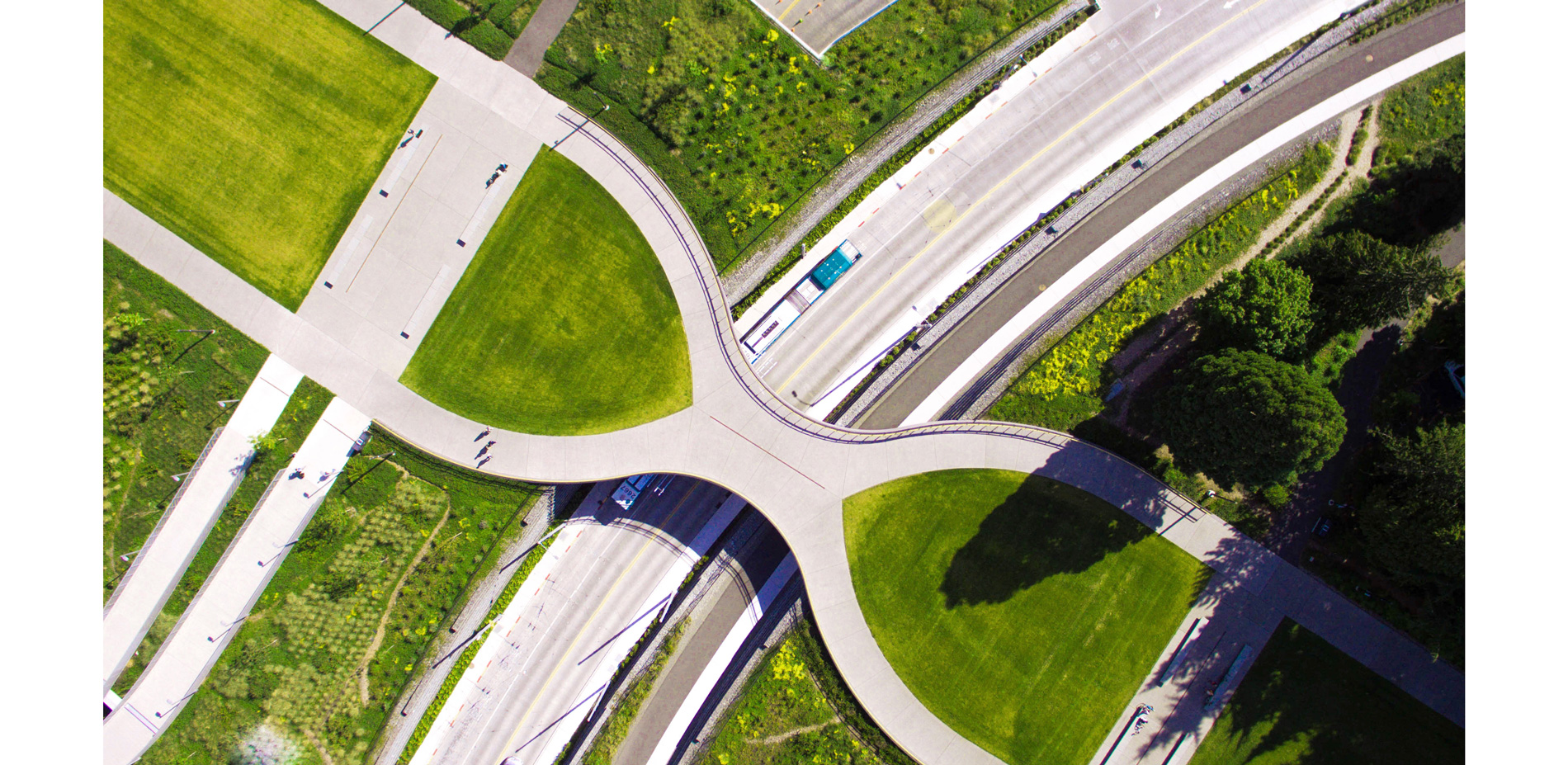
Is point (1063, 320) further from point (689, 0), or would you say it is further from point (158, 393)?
point (158, 393)

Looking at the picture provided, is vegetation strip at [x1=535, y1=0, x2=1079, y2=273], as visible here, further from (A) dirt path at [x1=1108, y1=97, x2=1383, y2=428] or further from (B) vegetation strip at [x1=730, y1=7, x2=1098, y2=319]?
(A) dirt path at [x1=1108, y1=97, x2=1383, y2=428]

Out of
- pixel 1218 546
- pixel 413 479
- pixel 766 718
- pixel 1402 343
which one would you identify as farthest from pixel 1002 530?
pixel 413 479

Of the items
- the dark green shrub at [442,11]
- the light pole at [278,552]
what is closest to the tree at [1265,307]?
the dark green shrub at [442,11]

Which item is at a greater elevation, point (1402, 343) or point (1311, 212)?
point (1311, 212)

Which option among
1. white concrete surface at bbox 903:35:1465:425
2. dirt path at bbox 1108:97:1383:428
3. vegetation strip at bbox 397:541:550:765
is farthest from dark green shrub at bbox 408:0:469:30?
dirt path at bbox 1108:97:1383:428

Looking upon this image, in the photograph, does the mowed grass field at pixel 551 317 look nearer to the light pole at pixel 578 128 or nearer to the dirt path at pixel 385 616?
the light pole at pixel 578 128

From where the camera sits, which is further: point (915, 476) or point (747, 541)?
point (747, 541)
